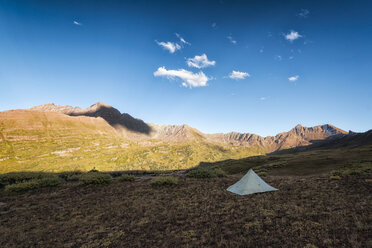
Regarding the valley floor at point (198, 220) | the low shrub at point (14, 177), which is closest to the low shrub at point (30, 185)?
the low shrub at point (14, 177)

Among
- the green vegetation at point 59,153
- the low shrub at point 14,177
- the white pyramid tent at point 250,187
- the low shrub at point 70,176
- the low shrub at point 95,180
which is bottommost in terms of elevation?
the green vegetation at point 59,153

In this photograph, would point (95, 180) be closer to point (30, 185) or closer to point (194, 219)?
point (30, 185)

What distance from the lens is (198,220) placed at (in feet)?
33.0

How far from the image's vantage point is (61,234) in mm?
9359

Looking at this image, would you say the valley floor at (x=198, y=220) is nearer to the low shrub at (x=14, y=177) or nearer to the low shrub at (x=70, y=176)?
the low shrub at (x=14, y=177)

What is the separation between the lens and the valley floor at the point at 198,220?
7.48 metres

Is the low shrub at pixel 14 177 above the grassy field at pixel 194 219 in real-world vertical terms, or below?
below

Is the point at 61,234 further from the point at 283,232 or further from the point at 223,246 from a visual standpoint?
the point at 283,232

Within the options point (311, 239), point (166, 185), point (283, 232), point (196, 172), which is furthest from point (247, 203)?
point (196, 172)

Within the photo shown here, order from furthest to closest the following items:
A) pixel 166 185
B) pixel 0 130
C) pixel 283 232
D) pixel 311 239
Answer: pixel 0 130
pixel 166 185
pixel 283 232
pixel 311 239

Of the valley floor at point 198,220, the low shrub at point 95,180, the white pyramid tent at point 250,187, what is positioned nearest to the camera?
the valley floor at point 198,220

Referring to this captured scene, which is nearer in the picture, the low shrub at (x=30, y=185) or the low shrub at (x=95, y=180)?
the low shrub at (x=30, y=185)

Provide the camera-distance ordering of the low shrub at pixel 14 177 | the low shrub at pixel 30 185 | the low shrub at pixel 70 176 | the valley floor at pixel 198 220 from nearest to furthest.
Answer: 1. the valley floor at pixel 198 220
2. the low shrub at pixel 30 185
3. the low shrub at pixel 14 177
4. the low shrub at pixel 70 176

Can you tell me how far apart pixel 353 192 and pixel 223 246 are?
13636 millimetres
